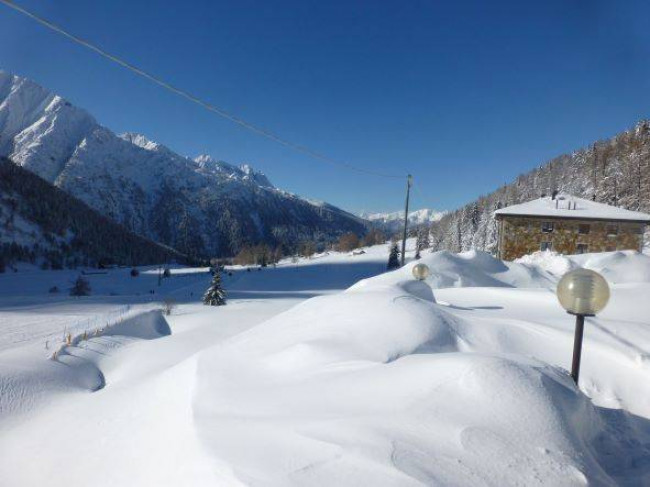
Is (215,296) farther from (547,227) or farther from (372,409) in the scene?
(372,409)

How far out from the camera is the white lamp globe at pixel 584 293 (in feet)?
12.7

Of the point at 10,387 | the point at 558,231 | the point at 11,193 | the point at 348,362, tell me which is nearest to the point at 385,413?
the point at 348,362

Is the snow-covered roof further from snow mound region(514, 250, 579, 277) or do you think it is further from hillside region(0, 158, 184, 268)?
hillside region(0, 158, 184, 268)

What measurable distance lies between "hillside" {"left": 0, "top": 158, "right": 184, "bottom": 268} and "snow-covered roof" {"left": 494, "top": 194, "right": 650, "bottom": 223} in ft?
306

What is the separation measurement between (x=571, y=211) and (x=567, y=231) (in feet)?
5.12

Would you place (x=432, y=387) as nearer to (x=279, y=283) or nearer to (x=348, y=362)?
(x=348, y=362)

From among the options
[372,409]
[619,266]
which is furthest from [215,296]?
[372,409]

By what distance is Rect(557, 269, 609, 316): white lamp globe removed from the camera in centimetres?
386

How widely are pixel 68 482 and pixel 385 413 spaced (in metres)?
3.13

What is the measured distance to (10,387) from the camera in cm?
774

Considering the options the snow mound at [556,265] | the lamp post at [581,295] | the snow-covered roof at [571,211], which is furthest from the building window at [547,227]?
the lamp post at [581,295]

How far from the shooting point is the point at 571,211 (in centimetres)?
2681

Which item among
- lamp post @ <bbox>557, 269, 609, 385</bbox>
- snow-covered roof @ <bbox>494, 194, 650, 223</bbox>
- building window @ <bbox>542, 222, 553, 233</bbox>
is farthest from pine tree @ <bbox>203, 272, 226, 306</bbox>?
lamp post @ <bbox>557, 269, 609, 385</bbox>

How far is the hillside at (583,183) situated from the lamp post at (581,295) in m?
54.9
